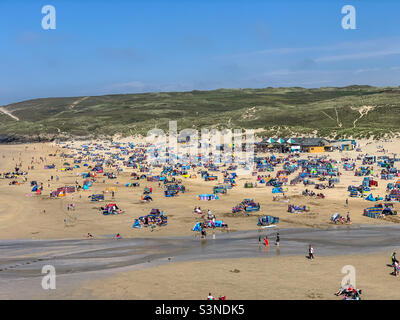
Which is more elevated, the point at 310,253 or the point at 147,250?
the point at 310,253

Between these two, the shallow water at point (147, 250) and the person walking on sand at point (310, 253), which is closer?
the shallow water at point (147, 250)

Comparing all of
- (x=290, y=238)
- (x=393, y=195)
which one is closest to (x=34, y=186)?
(x=290, y=238)

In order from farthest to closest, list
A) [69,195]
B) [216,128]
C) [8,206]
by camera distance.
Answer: [216,128] → [69,195] → [8,206]

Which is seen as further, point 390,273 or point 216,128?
point 216,128

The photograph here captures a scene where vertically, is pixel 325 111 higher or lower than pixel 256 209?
higher

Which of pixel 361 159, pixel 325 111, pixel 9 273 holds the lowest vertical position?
pixel 9 273

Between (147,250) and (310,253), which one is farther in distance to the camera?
(147,250)

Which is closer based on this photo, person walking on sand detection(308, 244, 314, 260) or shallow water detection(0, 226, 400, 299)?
shallow water detection(0, 226, 400, 299)

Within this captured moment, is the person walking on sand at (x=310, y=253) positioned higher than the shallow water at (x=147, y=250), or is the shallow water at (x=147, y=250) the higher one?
the person walking on sand at (x=310, y=253)

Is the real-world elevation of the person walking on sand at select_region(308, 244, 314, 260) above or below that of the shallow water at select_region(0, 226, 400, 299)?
above
